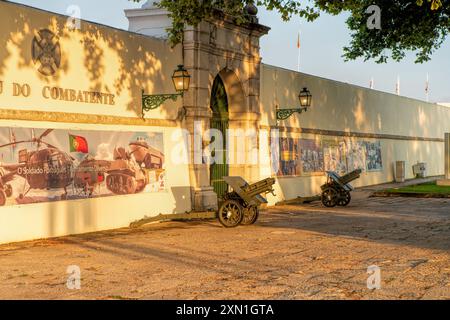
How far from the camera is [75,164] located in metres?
14.7

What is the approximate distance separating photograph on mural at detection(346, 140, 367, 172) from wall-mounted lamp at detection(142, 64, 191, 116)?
1390 cm

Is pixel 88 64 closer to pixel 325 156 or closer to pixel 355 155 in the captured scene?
pixel 325 156

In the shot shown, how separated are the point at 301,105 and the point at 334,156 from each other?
5.20 metres

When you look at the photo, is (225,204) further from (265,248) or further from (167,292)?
(167,292)

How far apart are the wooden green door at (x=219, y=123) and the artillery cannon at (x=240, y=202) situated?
4052 mm

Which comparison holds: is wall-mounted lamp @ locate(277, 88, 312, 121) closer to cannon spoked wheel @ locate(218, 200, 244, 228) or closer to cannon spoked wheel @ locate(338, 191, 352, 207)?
cannon spoked wheel @ locate(338, 191, 352, 207)

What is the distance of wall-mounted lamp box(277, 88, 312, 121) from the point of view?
2280 centimetres

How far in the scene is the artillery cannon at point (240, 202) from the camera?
15602 mm

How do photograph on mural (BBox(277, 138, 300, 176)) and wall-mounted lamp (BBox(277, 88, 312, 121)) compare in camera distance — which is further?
photograph on mural (BBox(277, 138, 300, 176))

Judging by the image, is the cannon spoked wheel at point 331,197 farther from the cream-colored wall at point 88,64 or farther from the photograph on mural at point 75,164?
the photograph on mural at point 75,164

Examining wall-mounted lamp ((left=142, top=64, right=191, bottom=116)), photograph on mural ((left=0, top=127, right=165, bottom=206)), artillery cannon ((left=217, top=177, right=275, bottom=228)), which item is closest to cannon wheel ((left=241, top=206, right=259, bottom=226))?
artillery cannon ((left=217, top=177, right=275, bottom=228))

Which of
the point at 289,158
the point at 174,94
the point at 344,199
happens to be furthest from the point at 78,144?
the point at 289,158

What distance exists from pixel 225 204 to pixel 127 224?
2353 millimetres

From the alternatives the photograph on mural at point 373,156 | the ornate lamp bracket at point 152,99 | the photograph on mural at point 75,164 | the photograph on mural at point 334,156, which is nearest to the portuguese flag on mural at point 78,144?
the photograph on mural at point 75,164
